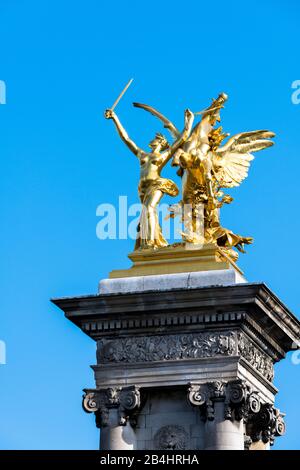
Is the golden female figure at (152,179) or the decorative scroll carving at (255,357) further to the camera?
the golden female figure at (152,179)

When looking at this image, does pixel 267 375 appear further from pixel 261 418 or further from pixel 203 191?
pixel 203 191

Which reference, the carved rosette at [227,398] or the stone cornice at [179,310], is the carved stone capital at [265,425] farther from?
the stone cornice at [179,310]

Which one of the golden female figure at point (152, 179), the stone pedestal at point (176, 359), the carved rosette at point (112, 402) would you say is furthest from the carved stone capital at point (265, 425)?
the golden female figure at point (152, 179)

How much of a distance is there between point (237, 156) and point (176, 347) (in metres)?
4.87

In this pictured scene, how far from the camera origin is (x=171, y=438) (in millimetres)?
40344

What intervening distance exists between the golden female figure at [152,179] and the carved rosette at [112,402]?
3207 mm

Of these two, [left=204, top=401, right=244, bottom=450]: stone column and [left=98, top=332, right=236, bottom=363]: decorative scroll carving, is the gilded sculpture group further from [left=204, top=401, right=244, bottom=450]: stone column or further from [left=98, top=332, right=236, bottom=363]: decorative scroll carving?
[left=204, top=401, right=244, bottom=450]: stone column

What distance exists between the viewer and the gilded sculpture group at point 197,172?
42250 mm

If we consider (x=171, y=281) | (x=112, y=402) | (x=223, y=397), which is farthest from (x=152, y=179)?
(x=223, y=397)

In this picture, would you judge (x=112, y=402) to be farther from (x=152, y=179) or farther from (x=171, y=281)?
(x=152, y=179)

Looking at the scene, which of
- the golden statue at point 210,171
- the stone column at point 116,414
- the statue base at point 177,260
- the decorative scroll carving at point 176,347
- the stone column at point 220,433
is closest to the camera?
the stone column at point 220,433

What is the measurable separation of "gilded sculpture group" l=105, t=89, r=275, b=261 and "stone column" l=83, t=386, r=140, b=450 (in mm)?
3241

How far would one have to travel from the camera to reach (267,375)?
139 feet
